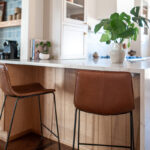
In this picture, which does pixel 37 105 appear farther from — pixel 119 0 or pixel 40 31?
pixel 119 0

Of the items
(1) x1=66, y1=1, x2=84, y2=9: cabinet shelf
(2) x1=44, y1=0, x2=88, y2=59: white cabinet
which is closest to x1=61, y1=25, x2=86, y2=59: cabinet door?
(2) x1=44, y1=0, x2=88, y2=59: white cabinet

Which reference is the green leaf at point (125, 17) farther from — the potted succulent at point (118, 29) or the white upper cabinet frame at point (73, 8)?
the white upper cabinet frame at point (73, 8)

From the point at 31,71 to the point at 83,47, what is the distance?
1.08m

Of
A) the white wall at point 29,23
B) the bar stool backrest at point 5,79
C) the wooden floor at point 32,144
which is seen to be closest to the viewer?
the bar stool backrest at point 5,79

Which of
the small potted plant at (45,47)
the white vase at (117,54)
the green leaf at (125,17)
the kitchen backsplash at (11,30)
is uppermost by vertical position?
the kitchen backsplash at (11,30)

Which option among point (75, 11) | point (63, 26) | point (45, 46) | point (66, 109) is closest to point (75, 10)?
point (75, 11)

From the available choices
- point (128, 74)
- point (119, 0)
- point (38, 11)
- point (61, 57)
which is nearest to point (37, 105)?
point (61, 57)

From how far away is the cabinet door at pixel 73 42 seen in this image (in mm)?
2805

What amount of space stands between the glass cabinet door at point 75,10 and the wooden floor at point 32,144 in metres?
1.66

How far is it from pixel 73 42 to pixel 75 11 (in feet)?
1.53

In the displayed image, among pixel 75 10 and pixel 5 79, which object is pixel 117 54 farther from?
pixel 75 10

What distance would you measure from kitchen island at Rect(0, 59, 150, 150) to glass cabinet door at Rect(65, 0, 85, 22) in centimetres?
92

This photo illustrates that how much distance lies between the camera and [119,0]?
3.73 meters

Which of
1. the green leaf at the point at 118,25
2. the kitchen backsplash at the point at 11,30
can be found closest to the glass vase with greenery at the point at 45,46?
the kitchen backsplash at the point at 11,30
